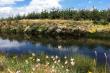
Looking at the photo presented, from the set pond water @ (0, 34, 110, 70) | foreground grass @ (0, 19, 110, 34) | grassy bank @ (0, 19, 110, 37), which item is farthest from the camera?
foreground grass @ (0, 19, 110, 34)

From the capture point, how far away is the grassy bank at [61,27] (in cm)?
5009

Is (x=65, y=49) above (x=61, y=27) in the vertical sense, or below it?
above

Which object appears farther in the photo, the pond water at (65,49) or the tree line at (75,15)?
the tree line at (75,15)

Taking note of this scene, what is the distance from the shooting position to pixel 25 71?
12750 millimetres

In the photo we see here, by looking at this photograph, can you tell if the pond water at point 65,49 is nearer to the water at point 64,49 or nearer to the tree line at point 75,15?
the water at point 64,49

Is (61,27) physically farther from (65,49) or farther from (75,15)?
(65,49)

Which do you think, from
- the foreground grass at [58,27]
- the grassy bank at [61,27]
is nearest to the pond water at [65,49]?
the grassy bank at [61,27]

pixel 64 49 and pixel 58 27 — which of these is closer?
pixel 64 49

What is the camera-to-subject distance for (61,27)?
52.0 m

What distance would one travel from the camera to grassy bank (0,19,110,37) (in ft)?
164

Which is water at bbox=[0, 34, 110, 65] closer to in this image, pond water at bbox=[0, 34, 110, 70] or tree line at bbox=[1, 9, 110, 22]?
pond water at bbox=[0, 34, 110, 70]

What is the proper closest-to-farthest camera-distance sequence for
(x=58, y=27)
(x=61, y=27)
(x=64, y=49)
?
(x=64, y=49)
(x=61, y=27)
(x=58, y=27)

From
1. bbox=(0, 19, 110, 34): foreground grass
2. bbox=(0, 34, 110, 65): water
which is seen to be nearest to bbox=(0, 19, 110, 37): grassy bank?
bbox=(0, 19, 110, 34): foreground grass

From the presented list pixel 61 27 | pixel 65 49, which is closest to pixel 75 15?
pixel 61 27
